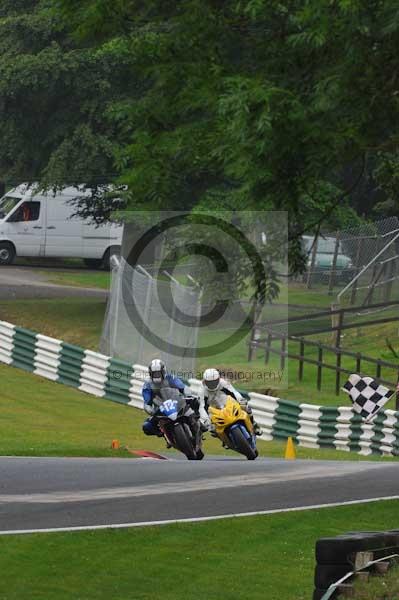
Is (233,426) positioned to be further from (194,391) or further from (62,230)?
(62,230)

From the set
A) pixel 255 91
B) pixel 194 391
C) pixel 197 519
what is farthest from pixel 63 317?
pixel 255 91

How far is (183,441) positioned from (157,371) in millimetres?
1040

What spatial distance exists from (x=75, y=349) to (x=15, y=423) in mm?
4839

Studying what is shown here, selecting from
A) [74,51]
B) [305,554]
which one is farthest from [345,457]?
[74,51]

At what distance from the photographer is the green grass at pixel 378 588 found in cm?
927

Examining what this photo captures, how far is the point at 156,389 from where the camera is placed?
61.4 feet

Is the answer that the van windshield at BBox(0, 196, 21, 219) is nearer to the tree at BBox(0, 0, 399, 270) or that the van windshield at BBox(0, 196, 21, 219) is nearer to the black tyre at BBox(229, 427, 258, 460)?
the black tyre at BBox(229, 427, 258, 460)

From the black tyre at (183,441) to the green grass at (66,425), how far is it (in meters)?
1.53

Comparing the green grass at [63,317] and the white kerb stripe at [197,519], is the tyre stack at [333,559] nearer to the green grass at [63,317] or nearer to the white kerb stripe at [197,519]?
the white kerb stripe at [197,519]

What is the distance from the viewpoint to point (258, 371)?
29875 millimetres

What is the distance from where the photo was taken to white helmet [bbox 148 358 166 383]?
18.5 metres

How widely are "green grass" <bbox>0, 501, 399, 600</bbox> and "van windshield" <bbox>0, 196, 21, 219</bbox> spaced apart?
1314 inches

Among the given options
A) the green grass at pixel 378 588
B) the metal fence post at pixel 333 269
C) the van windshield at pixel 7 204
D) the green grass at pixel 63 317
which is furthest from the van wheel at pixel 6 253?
the green grass at pixel 378 588

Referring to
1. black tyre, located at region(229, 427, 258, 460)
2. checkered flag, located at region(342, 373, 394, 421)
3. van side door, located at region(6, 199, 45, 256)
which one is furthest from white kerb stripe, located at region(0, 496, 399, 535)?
van side door, located at region(6, 199, 45, 256)
